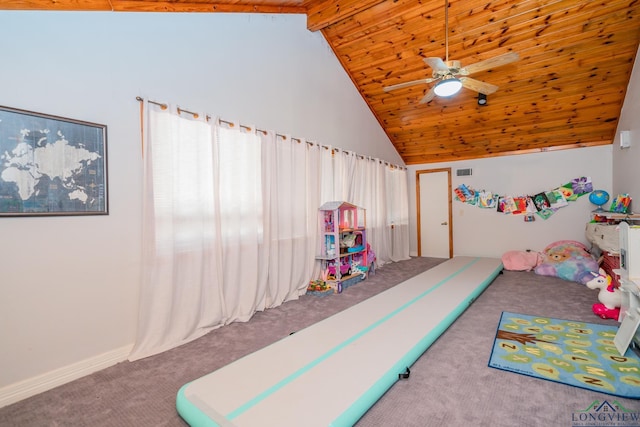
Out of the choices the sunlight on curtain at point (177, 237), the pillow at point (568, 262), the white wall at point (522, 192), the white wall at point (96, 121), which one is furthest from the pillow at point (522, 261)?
the white wall at point (96, 121)

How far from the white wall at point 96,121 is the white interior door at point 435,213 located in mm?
4741

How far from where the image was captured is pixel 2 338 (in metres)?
1.80

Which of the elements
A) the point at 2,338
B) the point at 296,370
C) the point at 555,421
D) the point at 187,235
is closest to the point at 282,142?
the point at 187,235

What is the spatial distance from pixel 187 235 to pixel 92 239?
68 cm

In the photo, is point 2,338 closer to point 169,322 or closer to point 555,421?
point 169,322

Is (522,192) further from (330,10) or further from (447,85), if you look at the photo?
(330,10)

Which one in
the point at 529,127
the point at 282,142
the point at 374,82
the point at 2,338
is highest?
the point at 374,82

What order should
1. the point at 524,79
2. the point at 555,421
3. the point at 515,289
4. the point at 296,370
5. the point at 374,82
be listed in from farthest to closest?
the point at 374,82 → the point at 524,79 → the point at 515,289 → the point at 296,370 → the point at 555,421

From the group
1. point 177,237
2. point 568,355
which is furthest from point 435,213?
point 177,237

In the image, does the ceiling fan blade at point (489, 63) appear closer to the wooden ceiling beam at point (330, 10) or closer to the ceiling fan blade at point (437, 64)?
the ceiling fan blade at point (437, 64)

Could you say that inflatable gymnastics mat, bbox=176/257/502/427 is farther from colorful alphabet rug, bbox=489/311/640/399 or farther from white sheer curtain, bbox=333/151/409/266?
white sheer curtain, bbox=333/151/409/266

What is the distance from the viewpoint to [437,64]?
8.60 ft

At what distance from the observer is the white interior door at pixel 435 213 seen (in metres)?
6.48

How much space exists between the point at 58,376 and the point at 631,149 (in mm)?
6235
